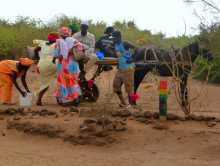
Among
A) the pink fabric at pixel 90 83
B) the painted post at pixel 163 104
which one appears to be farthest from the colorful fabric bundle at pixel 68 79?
the painted post at pixel 163 104

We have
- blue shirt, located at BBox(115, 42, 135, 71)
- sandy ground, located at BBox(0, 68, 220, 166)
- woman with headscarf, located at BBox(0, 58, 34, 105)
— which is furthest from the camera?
woman with headscarf, located at BBox(0, 58, 34, 105)

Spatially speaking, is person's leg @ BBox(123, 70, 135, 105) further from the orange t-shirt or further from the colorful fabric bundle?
the orange t-shirt

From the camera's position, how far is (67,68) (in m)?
12.2

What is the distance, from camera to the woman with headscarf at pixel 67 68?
1214cm

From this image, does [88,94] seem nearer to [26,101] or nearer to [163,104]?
[26,101]

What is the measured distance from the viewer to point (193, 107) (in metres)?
13.5

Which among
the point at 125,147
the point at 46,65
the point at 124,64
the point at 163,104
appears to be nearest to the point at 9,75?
the point at 46,65

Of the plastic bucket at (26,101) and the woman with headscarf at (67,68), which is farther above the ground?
the woman with headscarf at (67,68)

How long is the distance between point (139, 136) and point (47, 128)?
152cm

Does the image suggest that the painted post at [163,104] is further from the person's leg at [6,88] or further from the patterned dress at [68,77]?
the person's leg at [6,88]

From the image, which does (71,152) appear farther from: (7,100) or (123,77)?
(7,100)

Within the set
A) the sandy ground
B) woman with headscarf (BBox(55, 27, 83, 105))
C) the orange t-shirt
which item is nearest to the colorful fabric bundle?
woman with headscarf (BBox(55, 27, 83, 105))

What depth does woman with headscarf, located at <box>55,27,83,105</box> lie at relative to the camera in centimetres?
1214

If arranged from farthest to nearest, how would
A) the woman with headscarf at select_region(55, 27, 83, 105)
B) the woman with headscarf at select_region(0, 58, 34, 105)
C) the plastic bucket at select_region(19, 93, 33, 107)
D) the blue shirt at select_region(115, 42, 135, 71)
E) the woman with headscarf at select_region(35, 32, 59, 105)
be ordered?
the woman with headscarf at select_region(0, 58, 34, 105), the woman with headscarf at select_region(35, 32, 59, 105), the blue shirt at select_region(115, 42, 135, 71), the plastic bucket at select_region(19, 93, 33, 107), the woman with headscarf at select_region(55, 27, 83, 105)
